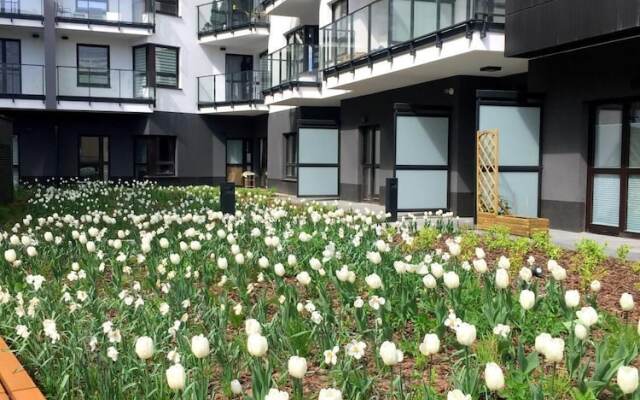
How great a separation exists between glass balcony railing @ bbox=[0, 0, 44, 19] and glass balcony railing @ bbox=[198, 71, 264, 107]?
7.46 m

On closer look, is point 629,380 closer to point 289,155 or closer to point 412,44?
point 412,44

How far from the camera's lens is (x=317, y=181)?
Result: 24.2 m

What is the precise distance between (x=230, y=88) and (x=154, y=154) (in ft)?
16.3

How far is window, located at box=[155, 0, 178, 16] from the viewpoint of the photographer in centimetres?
3053

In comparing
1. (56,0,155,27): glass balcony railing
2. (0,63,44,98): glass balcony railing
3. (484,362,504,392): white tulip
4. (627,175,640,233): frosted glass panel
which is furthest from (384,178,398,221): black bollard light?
(56,0,155,27): glass balcony railing

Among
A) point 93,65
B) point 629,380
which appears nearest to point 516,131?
point 629,380

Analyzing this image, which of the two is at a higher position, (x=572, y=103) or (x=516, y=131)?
(x=572, y=103)

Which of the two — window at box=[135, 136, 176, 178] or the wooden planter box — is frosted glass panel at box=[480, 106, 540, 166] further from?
window at box=[135, 136, 176, 178]

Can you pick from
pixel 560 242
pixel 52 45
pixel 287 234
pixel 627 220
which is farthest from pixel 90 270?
pixel 52 45

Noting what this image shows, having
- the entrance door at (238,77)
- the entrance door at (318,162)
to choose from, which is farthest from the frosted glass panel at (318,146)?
the entrance door at (238,77)

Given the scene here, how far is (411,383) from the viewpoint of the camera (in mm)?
3830

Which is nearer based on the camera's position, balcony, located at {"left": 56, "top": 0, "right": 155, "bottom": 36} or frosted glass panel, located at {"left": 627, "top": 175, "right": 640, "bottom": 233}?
frosted glass panel, located at {"left": 627, "top": 175, "right": 640, "bottom": 233}

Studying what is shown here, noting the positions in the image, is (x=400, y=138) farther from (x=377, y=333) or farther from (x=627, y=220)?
(x=377, y=333)

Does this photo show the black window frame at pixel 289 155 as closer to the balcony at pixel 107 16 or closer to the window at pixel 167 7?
the balcony at pixel 107 16
